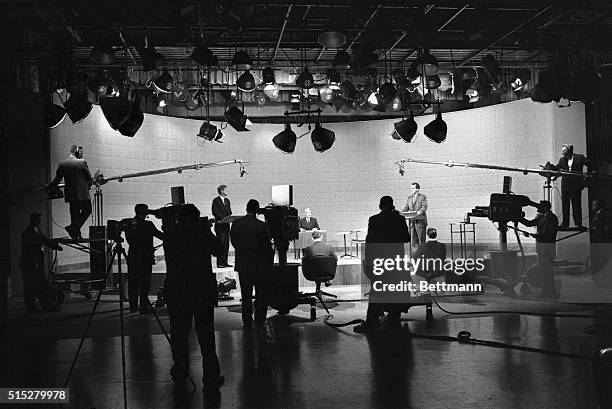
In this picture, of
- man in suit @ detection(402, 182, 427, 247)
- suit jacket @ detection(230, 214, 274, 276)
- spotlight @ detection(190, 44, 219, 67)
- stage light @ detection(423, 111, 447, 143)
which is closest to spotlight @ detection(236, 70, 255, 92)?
spotlight @ detection(190, 44, 219, 67)

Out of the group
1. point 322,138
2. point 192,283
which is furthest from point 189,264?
point 322,138

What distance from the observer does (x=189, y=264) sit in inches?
179

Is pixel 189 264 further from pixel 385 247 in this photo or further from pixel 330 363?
pixel 385 247

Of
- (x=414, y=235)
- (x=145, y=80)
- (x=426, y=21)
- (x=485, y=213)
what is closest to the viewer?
(x=426, y=21)

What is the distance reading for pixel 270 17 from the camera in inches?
372

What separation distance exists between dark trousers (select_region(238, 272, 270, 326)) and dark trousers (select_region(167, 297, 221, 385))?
2.67m

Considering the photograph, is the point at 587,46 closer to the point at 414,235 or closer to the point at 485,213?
the point at 485,213

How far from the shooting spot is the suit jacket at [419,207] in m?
12.7

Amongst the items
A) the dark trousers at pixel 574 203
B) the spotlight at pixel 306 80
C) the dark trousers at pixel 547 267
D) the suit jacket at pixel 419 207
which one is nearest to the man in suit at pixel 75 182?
the spotlight at pixel 306 80

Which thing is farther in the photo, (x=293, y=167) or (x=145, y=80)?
(x=293, y=167)

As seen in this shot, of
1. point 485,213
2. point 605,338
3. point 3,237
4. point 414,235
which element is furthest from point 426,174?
point 3,237

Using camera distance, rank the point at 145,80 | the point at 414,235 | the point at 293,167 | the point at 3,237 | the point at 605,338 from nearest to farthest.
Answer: the point at 3,237
the point at 605,338
the point at 145,80
the point at 414,235
the point at 293,167

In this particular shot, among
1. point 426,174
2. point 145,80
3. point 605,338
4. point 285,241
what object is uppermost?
point 145,80

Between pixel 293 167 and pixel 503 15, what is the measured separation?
7636 millimetres
